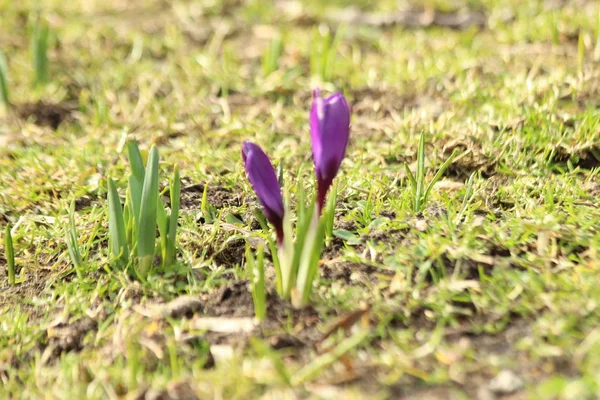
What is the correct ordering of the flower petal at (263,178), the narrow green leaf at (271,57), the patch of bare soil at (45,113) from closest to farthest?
the flower petal at (263,178) → the patch of bare soil at (45,113) → the narrow green leaf at (271,57)

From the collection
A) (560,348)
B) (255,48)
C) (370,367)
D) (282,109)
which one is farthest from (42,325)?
(255,48)

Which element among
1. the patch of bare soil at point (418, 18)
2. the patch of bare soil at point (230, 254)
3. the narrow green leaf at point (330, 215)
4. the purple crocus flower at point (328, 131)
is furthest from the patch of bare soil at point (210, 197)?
the patch of bare soil at point (418, 18)

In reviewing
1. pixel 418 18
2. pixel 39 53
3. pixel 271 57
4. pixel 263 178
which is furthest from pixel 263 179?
pixel 418 18

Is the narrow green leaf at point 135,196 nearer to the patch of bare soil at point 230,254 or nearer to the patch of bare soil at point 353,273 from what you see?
the patch of bare soil at point 230,254

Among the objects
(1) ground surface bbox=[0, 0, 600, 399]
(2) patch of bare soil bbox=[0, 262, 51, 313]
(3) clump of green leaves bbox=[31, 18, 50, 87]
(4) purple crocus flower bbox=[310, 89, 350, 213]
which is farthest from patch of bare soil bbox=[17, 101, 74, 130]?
(4) purple crocus flower bbox=[310, 89, 350, 213]

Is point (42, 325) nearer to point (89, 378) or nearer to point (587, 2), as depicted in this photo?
point (89, 378)
